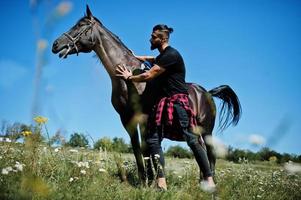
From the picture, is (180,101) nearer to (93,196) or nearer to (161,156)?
(161,156)

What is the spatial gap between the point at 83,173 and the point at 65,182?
27cm

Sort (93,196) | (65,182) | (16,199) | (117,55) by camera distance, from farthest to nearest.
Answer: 1. (117,55)
2. (65,182)
3. (93,196)
4. (16,199)

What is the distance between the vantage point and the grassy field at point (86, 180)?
9.60 ft

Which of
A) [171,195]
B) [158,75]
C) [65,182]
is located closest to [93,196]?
[65,182]

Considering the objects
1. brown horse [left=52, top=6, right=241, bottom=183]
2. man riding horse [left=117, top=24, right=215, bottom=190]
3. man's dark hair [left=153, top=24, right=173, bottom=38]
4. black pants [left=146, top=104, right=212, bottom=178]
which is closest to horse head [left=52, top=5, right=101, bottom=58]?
brown horse [left=52, top=6, right=241, bottom=183]

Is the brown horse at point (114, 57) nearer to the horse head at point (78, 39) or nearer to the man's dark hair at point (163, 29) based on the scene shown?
the horse head at point (78, 39)

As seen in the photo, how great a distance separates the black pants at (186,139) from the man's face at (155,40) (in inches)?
36.4

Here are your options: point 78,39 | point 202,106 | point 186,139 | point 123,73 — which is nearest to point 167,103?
point 186,139

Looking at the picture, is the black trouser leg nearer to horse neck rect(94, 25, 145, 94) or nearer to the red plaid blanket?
the red plaid blanket

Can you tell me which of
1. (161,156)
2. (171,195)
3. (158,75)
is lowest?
(171,195)

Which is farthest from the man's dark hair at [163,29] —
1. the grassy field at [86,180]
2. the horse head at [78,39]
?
the grassy field at [86,180]

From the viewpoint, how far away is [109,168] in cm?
612

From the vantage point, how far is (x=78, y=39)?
609cm

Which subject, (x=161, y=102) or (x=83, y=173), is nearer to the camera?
(x=83, y=173)
